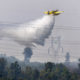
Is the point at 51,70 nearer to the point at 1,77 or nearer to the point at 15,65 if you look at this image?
the point at 15,65

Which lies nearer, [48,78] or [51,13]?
[51,13]

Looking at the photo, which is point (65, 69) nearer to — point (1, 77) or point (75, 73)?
point (75, 73)

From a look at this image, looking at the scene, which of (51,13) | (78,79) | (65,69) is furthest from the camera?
(65,69)

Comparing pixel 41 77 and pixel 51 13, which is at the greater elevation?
pixel 51 13

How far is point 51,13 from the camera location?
47406mm

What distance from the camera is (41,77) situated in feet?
203

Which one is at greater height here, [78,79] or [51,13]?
[51,13]

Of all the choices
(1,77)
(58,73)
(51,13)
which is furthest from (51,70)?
(51,13)

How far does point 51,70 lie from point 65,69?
119 inches

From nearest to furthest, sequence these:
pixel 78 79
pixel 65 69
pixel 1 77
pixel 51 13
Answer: pixel 51 13 < pixel 1 77 < pixel 78 79 < pixel 65 69

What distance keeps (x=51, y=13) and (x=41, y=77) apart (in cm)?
1831

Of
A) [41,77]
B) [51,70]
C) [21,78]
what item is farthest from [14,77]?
[51,70]

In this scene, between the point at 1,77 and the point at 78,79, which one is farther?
the point at 78,79

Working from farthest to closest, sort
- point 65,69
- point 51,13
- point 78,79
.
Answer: point 65,69 → point 78,79 → point 51,13
